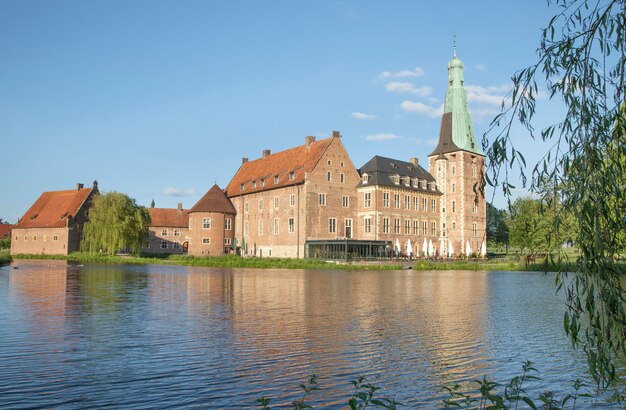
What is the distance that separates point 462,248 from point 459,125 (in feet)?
50.9

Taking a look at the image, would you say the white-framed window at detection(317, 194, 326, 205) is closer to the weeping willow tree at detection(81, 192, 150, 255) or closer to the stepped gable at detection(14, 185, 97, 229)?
the weeping willow tree at detection(81, 192, 150, 255)

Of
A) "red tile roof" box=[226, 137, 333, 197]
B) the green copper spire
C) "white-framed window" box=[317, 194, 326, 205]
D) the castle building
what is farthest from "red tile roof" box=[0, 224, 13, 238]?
the green copper spire

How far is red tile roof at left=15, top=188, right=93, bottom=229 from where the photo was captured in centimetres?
7709

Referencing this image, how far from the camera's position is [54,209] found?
264 ft

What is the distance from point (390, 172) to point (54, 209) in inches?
1856

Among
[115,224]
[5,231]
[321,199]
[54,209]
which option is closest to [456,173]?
[321,199]

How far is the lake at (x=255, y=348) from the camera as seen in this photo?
8430 mm

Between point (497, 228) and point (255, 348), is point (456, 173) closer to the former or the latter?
point (497, 228)

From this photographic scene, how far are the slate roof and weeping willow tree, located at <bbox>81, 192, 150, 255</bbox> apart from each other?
24767 mm

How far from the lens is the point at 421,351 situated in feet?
38.1

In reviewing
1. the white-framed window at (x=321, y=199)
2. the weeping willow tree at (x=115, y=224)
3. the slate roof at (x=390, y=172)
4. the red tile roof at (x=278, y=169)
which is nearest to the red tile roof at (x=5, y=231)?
the red tile roof at (x=278, y=169)

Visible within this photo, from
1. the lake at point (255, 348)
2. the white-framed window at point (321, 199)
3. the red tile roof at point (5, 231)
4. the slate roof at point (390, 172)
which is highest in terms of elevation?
the slate roof at point (390, 172)

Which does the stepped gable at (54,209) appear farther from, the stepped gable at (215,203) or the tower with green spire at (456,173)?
the tower with green spire at (456,173)

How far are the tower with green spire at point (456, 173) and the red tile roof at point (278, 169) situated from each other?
16.9m
